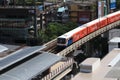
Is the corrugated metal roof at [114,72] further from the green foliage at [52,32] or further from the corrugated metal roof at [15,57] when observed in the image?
the green foliage at [52,32]

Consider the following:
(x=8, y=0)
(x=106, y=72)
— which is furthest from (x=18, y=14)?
(x=106, y=72)

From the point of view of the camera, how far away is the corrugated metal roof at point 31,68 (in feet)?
139

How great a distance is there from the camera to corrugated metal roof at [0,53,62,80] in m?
42.3

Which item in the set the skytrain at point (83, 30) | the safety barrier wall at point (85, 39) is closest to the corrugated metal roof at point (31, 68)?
the safety barrier wall at point (85, 39)

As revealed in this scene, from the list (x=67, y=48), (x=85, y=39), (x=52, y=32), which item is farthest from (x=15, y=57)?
(x=52, y=32)

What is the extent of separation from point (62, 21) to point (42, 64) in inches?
2216

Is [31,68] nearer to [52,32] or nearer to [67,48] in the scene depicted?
[67,48]

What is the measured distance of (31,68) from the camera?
45.4 m

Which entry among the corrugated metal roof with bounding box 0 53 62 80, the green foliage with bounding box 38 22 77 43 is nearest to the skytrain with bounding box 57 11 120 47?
the green foliage with bounding box 38 22 77 43

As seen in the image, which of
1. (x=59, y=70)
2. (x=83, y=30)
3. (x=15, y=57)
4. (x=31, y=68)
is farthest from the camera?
(x=83, y=30)

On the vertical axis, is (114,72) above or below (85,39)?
above

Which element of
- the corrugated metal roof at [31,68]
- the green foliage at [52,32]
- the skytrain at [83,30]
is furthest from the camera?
the green foliage at [52,32]

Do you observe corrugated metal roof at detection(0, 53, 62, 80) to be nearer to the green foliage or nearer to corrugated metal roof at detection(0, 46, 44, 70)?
corrugated metal roof at detection(0, 46, 44, 70)

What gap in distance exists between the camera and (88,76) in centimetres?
4566
